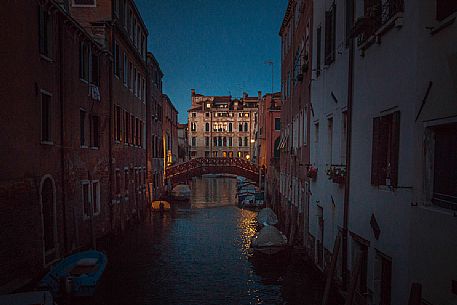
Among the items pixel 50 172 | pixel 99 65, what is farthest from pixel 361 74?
pixel 99 65

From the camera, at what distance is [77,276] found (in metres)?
9.88

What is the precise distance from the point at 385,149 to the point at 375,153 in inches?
10.3

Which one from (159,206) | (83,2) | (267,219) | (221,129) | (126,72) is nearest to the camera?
(83,2)

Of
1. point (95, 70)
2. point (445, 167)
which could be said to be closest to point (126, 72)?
point (95, 70)

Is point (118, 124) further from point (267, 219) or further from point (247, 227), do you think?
point (267, 219)

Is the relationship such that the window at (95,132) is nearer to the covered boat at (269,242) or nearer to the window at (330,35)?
the covered boat at (269,242)

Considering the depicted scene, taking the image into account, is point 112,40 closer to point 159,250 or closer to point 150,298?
point 159,250

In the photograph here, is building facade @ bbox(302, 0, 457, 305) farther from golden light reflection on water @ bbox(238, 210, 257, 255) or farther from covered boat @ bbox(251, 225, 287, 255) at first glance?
golden light reflection on water @ bbox(238, 210, 257, 255)

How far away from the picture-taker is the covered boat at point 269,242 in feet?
44.8

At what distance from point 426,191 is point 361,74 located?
10.5ft

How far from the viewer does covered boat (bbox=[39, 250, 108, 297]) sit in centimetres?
905

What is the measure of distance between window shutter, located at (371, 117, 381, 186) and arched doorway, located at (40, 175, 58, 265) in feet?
27.7

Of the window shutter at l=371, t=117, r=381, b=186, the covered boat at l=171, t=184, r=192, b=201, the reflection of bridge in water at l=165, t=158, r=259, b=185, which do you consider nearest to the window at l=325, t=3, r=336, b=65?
the window shutter at l=371, t=117, r=381, b=186

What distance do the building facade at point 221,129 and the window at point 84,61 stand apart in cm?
5313
